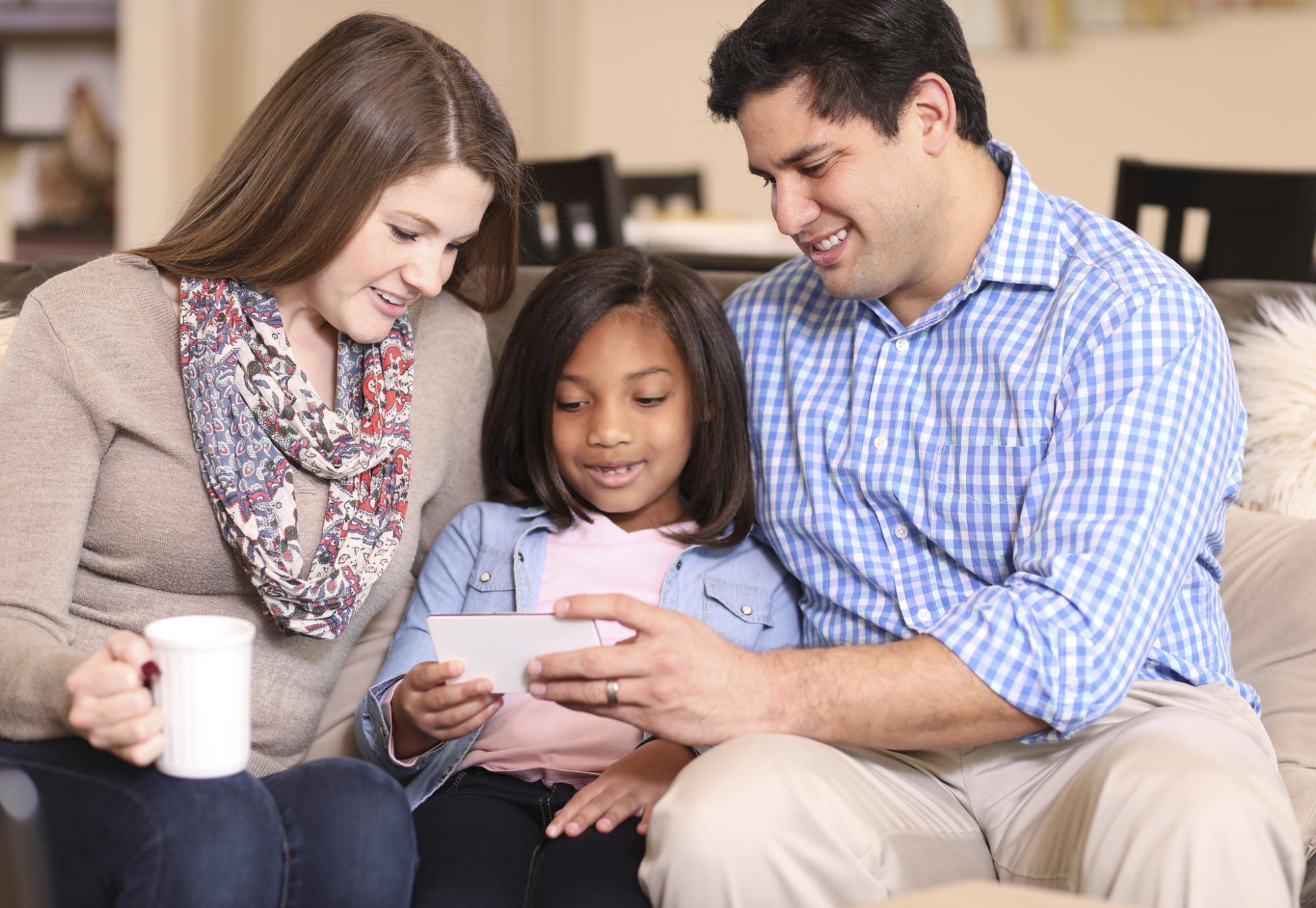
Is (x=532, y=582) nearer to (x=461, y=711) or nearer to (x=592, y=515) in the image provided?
(x=592, y=515)

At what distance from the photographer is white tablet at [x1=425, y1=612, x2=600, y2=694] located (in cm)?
124

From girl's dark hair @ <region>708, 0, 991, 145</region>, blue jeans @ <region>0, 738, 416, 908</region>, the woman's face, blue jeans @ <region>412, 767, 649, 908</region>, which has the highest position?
girl's dark hair @ <region>708, 0, 991, 145</region>

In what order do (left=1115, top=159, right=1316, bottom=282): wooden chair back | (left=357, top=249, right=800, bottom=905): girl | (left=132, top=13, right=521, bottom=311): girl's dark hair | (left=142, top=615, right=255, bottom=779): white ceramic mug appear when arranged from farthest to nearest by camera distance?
(left=1115, top=159, right=1316, bottom=282): wooden chair back < (left=357, top=249, right=800, bottom=905): girl < (left=132, top=13, right=521, bottom=311): girl's dark hair < (left=142, top=615, right=255, bottom=779): white ceramic mug

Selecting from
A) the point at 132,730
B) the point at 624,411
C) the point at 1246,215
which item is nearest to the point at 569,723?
the point at 624,411

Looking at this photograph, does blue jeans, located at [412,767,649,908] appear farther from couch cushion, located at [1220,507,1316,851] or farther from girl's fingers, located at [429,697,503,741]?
couch cushion, located at [1220,507,1316,851]

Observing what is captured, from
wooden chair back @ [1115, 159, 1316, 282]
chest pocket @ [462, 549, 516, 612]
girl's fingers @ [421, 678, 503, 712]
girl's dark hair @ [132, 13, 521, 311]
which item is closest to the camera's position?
girl's fingers @ [421, 678, 503, 712]

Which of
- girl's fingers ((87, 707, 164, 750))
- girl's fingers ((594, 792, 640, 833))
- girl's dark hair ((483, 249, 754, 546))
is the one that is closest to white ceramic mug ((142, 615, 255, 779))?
girl's fingers ((87, 707, 164, 750))

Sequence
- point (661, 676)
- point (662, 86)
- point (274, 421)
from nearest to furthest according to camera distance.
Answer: point (661, 676), point (274, 421), point (662, 86)

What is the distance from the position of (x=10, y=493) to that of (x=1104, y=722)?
118 cm

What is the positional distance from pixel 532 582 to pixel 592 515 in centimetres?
14

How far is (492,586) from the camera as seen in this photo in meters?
1.67

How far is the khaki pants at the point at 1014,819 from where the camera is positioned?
3.74ft

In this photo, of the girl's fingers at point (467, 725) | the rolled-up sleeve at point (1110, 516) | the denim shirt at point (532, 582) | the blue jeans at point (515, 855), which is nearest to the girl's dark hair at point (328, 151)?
the denim shirt at point (532, 582)

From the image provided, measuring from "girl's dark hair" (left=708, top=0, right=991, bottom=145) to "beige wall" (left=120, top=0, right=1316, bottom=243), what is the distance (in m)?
2.82
